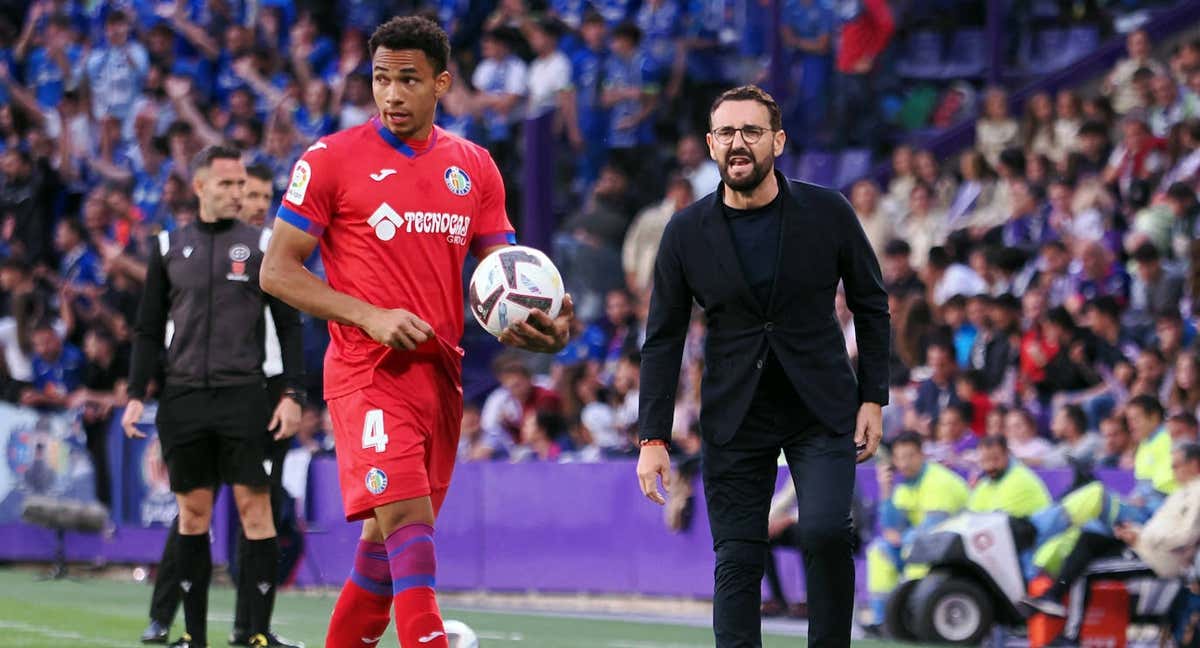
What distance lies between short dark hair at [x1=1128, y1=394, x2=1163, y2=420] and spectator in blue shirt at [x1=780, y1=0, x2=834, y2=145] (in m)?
7.28

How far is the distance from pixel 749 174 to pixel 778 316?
525 mm

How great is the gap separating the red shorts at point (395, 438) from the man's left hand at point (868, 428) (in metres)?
1.45

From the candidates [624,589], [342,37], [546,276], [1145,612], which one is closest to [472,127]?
[342,37]

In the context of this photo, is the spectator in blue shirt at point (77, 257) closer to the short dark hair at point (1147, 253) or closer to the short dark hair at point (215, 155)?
the short dark hair at point (1147, 253)

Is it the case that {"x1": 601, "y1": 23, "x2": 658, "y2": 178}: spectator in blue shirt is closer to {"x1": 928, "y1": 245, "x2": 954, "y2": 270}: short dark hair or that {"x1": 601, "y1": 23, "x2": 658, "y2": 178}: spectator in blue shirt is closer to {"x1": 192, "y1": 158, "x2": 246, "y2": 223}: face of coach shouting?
{"x1": 928, "y1": 245, "x2": 954, "y2": 270}: short dark hair

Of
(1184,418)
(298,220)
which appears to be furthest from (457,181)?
(1184,418)

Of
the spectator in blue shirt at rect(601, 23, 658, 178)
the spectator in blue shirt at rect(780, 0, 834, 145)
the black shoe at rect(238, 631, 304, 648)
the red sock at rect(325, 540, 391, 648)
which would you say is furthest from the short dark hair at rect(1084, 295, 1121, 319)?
the red sock at rect(325, 540, 391, 648)

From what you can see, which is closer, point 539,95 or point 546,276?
point 546,276

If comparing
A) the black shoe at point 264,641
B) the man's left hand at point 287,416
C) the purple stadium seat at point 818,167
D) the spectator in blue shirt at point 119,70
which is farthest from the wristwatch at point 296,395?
the spectator in blue shirt at point 119,70

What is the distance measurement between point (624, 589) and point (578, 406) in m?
2.09

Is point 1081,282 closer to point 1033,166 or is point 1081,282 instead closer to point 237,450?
point 1033,166

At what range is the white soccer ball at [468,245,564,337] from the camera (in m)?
7.35

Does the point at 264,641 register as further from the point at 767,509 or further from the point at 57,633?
the point at 767,509

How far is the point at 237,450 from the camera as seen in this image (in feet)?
34.0
